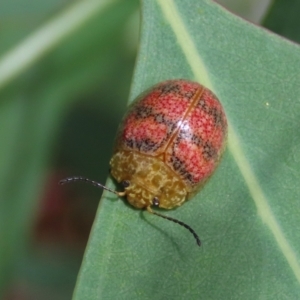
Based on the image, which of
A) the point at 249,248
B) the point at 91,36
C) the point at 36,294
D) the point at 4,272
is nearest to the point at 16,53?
the point at 91,36

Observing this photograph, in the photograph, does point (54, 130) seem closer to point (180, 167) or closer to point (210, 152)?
point (180, 167)

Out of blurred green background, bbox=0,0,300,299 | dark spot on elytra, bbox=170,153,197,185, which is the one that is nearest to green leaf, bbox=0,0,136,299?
blurred green background, bbox=0,0,300,299

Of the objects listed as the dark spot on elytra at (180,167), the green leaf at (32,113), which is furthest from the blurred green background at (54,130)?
the dark spot on elytra at (180,167)

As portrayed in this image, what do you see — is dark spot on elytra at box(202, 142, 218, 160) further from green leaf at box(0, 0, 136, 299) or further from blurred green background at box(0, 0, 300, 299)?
green leaf at box(0, 0, 136, 299)

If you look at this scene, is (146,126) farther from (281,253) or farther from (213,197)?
(281,253)

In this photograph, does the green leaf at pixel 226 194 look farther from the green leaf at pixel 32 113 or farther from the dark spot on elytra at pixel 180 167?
the green leaf at pixel 32 113

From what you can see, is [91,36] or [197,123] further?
[91,36]
